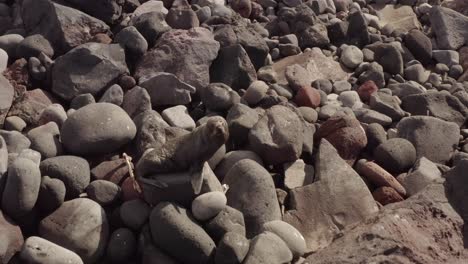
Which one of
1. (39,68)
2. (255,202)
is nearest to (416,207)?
(255,202)

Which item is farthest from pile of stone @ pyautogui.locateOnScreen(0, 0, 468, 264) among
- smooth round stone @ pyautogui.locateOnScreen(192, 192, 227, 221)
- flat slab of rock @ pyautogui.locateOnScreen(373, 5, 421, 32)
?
flat slab of rock @ pyautogui.locateOnScreen(373, 5, 421, 32)

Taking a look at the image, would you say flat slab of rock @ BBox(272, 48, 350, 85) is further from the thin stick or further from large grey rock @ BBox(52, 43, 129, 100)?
the thin stick

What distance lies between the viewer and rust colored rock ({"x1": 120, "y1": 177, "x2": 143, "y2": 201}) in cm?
351

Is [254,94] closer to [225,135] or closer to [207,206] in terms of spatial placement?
[225,135]

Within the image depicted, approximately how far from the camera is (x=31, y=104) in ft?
13.6

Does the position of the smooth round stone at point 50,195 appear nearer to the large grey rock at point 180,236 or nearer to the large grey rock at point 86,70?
the large grey rock at point 180,236

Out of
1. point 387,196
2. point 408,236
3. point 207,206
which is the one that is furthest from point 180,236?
point 387,196

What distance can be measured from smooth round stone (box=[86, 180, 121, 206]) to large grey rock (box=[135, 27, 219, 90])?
1211 millimetres

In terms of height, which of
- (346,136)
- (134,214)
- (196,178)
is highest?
(196,178)

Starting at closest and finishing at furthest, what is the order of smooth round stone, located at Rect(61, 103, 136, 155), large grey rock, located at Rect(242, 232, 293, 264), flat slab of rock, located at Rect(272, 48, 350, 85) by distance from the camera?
large grey rock, located at Rect(242, 232, 293, 264) < smooth round stone, located at Rect(61, 103, 136, 155) < flat slab of rock, located at Rect(272, 48, 350, 85)

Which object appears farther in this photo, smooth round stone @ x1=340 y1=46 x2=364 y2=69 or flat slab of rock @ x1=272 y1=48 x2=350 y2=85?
smooth round stone @ x1=340 y1=46 x2=364 y2=69

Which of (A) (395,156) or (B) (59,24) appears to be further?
(B) (59,24)

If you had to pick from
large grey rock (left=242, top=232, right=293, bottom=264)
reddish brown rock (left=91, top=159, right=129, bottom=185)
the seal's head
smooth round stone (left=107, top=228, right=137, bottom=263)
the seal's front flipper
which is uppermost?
the seal's head

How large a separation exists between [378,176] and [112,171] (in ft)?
5.46
